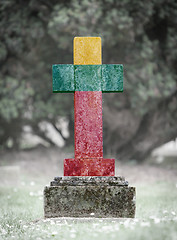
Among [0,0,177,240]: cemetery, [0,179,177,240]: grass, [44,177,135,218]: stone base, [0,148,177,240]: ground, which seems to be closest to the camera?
[0,179,177,240]: grass

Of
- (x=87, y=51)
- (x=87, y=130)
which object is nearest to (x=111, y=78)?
(x=87, y=51)

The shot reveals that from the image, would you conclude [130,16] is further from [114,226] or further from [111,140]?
[114,226]

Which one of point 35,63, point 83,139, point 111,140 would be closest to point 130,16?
point 35,63

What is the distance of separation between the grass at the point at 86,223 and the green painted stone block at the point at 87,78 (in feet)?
5.91

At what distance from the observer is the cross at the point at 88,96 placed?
464 cm

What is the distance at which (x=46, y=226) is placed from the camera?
402cm

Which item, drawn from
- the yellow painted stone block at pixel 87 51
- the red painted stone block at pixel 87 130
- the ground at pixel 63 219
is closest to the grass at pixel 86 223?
the ground at pixel 63 219

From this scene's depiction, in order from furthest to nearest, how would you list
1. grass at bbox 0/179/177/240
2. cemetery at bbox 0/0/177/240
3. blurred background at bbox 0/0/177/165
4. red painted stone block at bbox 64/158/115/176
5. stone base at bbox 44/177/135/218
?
blurred background at bbox 0/0/177/165 < red painted stone block at bbox 64/158/115/176 < cemetery at bbox 0/0/177/240 < stone base at bbox 44/177/135/218 < grass at bbox 0/179/177/240

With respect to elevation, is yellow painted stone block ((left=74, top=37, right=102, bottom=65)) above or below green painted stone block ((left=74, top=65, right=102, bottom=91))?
above

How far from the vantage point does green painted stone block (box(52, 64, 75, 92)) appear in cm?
479

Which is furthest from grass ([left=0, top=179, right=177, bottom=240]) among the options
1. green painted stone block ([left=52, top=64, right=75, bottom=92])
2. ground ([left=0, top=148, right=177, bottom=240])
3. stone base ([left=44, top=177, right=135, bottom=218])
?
green painted stone block ([left=52, top=64, right=75, bottom=92])

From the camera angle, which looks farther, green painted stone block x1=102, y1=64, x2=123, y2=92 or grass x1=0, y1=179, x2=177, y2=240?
green painted stone block x1=102, y1=64, x2=123, y2=92

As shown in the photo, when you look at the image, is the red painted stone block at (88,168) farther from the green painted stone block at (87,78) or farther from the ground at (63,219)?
the green painted stone block at (87,78)

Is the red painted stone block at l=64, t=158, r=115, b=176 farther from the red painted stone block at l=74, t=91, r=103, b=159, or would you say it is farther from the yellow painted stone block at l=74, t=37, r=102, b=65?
the yellow painted stone block at l=74, t=37, r=102, b=65
